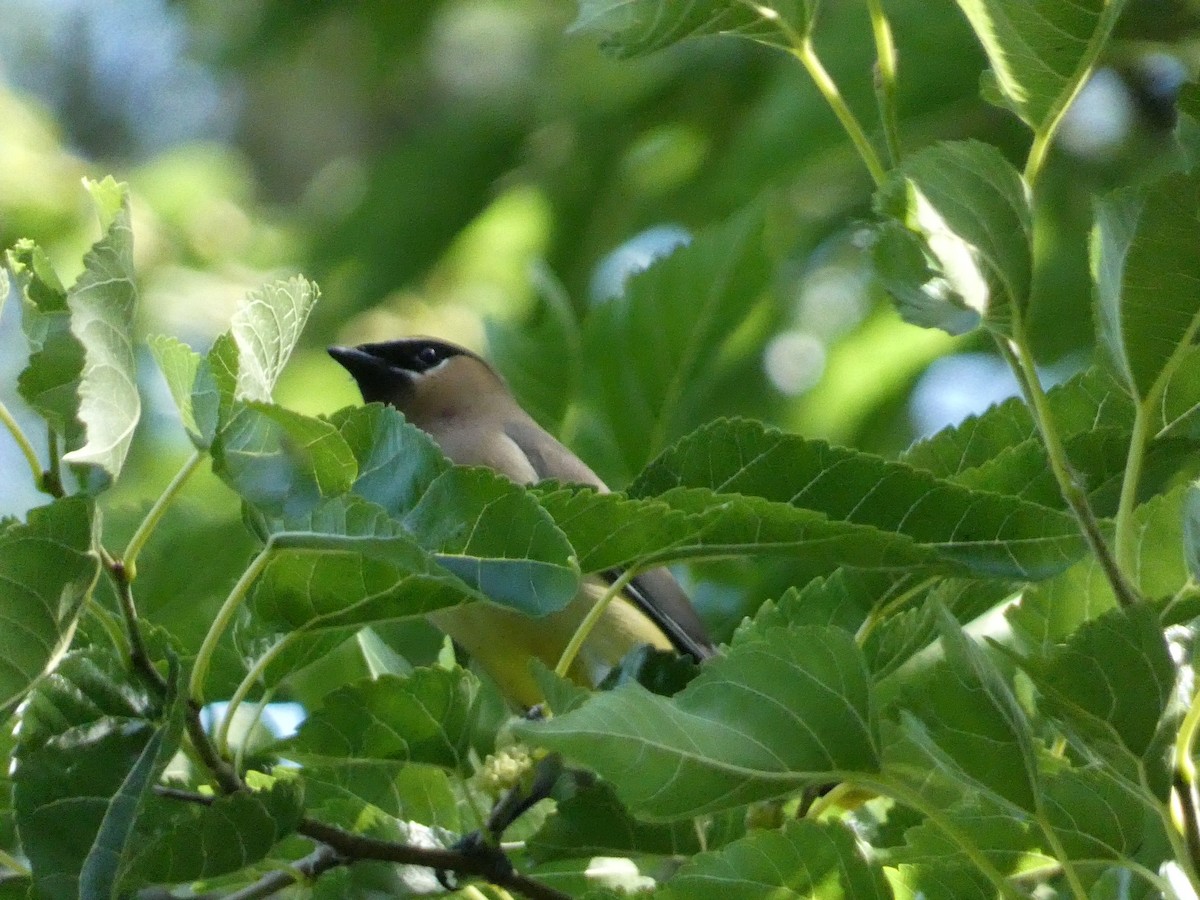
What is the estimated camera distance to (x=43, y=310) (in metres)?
1.51

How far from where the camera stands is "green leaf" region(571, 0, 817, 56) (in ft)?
5.69

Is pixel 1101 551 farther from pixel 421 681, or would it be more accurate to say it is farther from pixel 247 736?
pixel 247 736

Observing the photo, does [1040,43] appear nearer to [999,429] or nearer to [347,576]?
[999,429]

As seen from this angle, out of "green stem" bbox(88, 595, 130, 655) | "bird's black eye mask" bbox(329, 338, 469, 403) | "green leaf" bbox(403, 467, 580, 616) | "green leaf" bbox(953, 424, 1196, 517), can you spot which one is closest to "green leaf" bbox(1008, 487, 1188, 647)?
"green leaf" bbox(953, 424, 1196, 517)

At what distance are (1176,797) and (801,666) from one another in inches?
12.7

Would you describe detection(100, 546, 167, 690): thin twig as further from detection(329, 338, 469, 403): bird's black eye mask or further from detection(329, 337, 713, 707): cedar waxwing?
detection(329, 338, 469, 403): bird's black eye mask

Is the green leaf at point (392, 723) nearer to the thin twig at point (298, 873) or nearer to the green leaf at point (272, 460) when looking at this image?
the thin twig at point (298, 873)

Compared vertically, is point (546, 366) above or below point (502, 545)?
below

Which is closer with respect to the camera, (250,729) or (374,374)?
(250,729)

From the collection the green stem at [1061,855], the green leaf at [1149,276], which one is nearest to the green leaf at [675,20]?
the green leaf at [1149,276]

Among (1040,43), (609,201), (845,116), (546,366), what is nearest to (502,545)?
(845,116)

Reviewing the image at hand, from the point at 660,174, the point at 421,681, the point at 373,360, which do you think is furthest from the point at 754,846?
the point at 660,174

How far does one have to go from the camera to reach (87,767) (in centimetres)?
152

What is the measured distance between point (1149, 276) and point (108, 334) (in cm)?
91
